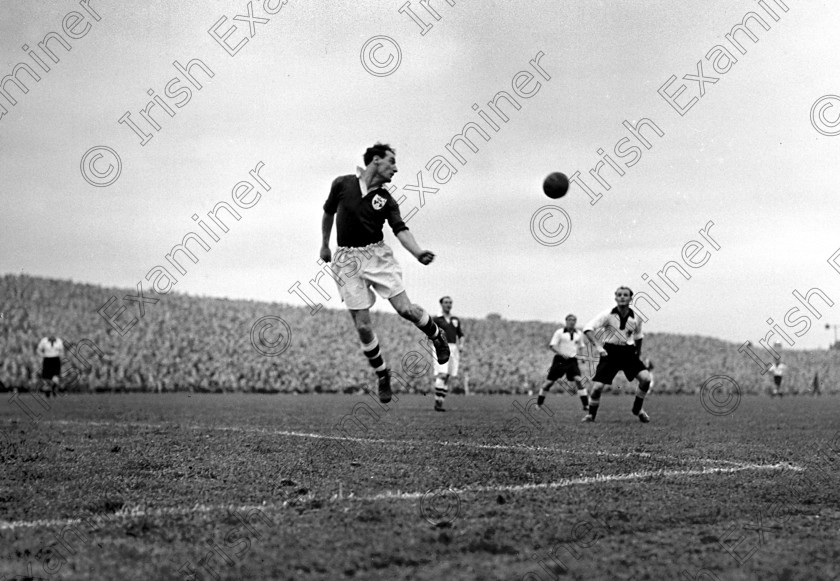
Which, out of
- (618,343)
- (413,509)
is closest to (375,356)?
(413,509)

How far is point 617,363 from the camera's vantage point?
39.3ft

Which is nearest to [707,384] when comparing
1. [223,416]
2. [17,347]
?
[17,347]

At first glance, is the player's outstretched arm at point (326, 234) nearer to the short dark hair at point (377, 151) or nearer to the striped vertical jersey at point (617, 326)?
the short dark hair at point (377, 151)

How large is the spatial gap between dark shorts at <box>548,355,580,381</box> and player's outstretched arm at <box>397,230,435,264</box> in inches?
365

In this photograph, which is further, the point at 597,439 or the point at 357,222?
the point at 597,439

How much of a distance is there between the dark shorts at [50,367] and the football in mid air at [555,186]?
657 inches

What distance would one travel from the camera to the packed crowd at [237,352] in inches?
1144

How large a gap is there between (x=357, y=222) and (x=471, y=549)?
4969mm

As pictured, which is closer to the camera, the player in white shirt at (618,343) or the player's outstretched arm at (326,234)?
the player's outstretched arm at (326,234)

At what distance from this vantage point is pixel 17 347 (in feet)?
94.3

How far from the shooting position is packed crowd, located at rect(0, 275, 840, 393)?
29.0 meters

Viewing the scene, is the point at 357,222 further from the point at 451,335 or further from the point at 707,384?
the point at 707,384

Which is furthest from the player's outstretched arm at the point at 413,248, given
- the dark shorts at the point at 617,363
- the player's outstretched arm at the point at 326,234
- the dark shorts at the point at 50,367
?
the dark shorts at the point at 50,367

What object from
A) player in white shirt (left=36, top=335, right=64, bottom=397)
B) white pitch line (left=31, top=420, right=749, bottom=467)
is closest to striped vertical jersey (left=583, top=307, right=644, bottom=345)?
white pitch line (left=31, top=420, right=749, bottom=467)
